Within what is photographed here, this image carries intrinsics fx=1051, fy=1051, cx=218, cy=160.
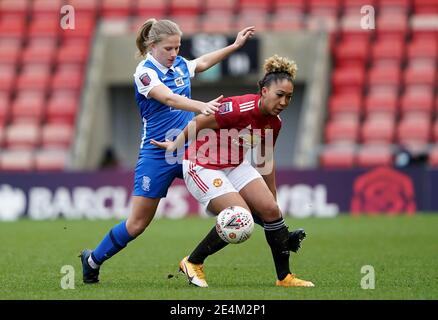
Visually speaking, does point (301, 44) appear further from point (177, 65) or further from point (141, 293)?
point (141, 293)

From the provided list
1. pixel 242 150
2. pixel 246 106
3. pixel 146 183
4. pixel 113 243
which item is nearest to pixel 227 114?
pixel 246 106

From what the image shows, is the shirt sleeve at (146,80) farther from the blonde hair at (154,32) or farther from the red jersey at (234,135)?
the red jersey at (234,135)

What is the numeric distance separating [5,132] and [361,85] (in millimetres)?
7494

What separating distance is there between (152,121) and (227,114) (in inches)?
30.9

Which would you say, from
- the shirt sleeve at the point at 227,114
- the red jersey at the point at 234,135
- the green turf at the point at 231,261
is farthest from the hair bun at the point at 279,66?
the green turf at the point at 231,261

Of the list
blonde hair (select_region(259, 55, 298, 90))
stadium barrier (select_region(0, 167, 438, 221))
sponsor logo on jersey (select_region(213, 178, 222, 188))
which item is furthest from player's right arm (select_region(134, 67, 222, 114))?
stadium barrier (select_region(0, 167, 438, 221))

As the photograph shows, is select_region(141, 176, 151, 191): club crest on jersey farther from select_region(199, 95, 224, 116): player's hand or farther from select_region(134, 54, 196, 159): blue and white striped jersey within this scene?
select_region(199, 95, 224, 116): player's hand

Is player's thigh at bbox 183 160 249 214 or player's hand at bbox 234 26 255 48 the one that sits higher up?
player's hand at bbox 234 26 255 48

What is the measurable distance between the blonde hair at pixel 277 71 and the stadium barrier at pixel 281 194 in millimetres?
10151

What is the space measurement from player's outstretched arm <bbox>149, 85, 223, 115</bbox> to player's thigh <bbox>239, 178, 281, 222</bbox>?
0.73 metres

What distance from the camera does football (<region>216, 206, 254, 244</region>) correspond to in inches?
304

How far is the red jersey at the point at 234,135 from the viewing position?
26.0 ft
